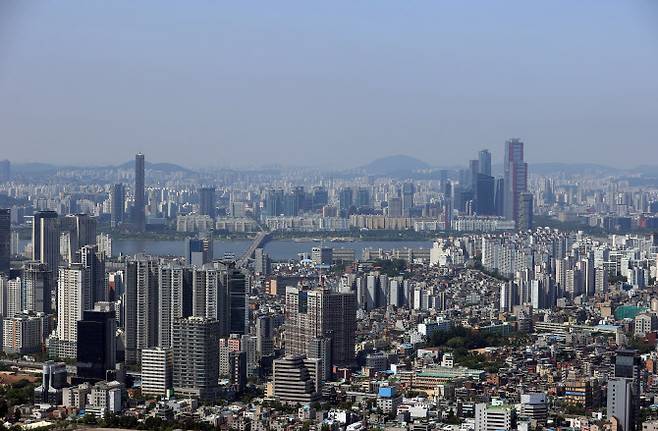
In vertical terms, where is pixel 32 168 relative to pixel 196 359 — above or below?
above

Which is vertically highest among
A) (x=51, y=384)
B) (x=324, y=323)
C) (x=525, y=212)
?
(x=525, y=212)

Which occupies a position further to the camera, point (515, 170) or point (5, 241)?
point (515, 170)

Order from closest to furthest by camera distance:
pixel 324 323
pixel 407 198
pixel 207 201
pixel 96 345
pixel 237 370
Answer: pixel 237 370 → pixel 96 345 → pixel 324 323 → pixel 207 201 → pixel 407 198

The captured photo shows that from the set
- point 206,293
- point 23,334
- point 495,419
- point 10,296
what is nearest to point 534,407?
point 495,419

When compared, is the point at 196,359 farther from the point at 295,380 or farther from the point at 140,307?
the point at 140,307

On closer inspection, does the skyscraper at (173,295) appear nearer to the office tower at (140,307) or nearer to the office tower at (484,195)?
the office tower at (140,307)

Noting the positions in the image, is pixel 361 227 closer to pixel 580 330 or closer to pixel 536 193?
pixel 536 193

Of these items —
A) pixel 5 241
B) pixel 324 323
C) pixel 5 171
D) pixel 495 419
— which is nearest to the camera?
pixel 495 419
